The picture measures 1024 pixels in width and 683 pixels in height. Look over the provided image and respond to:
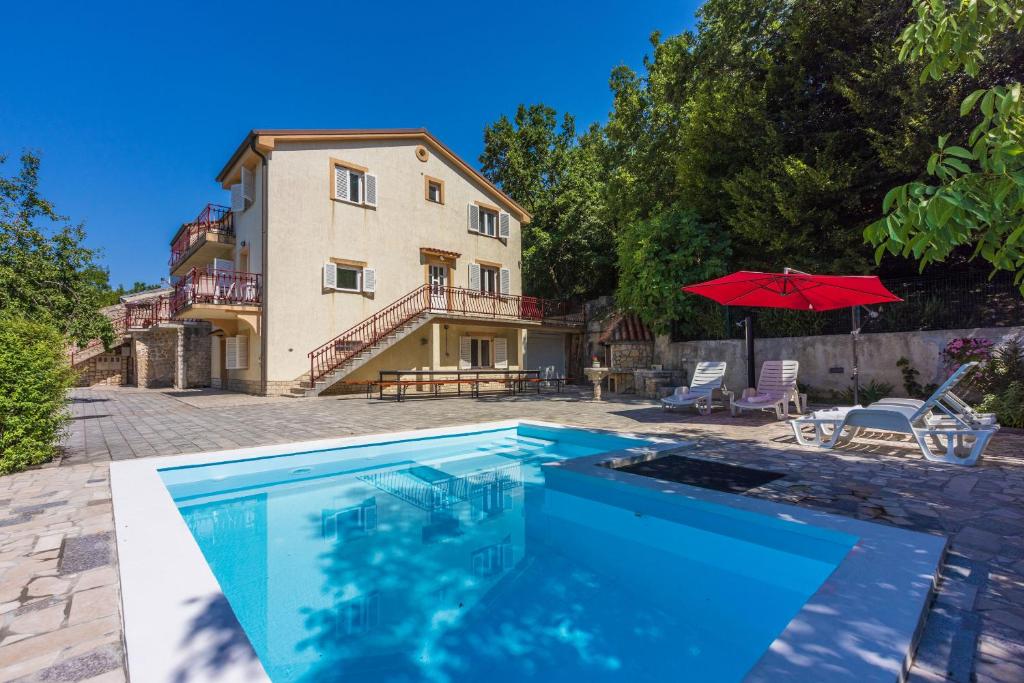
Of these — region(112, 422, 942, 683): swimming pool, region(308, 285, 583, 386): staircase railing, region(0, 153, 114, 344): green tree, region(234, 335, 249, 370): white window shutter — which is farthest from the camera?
region(234, 335, 249, 370): white window shutter

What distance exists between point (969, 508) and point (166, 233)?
28.8 meters

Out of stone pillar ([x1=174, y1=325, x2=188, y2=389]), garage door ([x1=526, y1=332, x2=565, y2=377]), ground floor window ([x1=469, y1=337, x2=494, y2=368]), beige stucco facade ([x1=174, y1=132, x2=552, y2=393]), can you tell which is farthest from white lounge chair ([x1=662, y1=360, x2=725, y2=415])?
stone pillar ([x1=174, y1=325, x2=188, y2=389])

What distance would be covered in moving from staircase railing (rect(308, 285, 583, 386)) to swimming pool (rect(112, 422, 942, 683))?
9.54m

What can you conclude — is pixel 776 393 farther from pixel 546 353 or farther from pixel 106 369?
pixel 106 369

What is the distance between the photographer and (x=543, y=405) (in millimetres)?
11305

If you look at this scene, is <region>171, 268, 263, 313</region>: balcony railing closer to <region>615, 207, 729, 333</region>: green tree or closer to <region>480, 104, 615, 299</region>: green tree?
<region>615, 207, 729, 333</region>: green tree

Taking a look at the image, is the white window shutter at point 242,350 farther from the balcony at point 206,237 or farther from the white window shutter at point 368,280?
the white window shutter at point 368,280

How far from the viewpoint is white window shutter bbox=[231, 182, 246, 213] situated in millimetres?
15602

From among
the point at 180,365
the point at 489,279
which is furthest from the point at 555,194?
the point at 180,365

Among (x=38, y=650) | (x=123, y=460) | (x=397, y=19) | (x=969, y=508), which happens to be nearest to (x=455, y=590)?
(x=38, y=650)

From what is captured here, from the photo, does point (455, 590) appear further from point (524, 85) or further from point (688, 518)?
point (524, 85)

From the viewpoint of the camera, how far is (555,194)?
23203 millimetres

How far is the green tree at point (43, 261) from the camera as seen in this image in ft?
32.7

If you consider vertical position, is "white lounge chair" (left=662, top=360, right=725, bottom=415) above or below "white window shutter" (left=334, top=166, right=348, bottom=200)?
below
